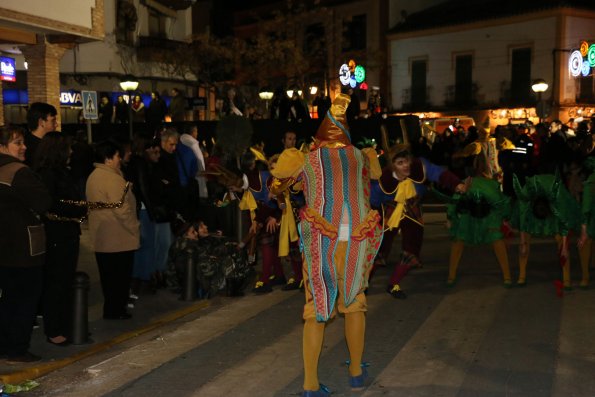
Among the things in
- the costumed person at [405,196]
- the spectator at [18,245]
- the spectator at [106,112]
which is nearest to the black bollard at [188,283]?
the costumed person at [405,196]

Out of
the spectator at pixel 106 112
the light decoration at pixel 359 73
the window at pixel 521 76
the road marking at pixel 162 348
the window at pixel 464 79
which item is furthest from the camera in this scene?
the window at pixel 464 79

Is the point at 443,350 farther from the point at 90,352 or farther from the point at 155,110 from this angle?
the point at 155,110

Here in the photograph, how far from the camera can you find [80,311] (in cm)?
711

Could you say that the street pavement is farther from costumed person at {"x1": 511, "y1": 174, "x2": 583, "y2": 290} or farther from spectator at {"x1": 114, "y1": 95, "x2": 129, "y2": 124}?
spectator at {"x1": 114, "y1": 95, "x2": 129, "y2": 124}

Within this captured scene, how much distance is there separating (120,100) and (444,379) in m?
17.3

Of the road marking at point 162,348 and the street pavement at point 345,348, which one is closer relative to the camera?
the street pavement at point 345,348

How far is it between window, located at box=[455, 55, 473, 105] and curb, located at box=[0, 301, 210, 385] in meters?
35.8

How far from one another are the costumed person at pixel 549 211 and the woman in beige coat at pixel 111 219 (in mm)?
4832

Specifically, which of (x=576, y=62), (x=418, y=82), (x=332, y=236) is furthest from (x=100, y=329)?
(x=418, y=82)

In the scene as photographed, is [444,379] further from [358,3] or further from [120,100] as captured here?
[358,3]

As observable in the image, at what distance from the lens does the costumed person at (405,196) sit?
9055mm

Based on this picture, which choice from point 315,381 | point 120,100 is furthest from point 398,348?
point 120,100

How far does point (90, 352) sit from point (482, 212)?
511 centimetres

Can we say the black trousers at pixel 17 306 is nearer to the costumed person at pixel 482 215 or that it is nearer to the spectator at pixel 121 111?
the costumed person at pixel 482 215
